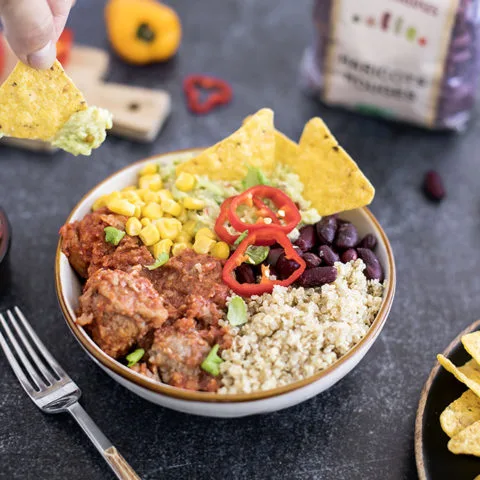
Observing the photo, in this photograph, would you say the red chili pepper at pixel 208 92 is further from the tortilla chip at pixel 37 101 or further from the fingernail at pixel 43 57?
the fingernail at pixel 43 57

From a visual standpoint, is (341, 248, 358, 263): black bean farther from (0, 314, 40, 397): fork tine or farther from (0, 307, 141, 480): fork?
(0, 314, 40, 397): fork tine

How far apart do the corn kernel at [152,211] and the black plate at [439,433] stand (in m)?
1.27

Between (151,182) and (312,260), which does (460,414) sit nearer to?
(312,260)

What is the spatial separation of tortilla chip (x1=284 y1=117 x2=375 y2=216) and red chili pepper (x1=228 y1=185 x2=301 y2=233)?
0.15 meters

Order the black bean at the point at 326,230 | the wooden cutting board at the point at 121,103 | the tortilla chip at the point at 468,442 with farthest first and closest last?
the wooden cutting board at the point at 121,103 → the black bean at the point at 326,230 → the tortilla chip at the point at 468,442

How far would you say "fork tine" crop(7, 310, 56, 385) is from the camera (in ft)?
8.75

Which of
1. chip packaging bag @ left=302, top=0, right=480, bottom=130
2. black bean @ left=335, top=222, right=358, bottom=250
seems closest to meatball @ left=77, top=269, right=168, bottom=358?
black bean @ left=335, top=222, right=358, bottom=250

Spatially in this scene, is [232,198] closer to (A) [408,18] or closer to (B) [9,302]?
(B) [9,302]

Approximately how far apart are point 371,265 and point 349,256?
9 cm

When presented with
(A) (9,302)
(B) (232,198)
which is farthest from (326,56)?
(A) (9,302)

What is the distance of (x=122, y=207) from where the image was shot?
2738mm

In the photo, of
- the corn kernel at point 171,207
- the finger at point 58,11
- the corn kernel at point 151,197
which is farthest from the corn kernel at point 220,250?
the finger at point 58,11

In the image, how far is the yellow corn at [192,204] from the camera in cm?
280

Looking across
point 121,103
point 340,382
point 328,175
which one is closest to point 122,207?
point 328,175
